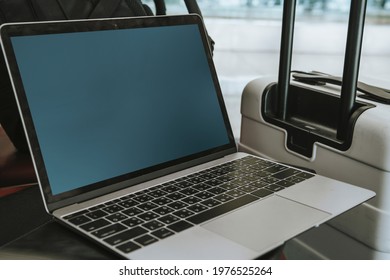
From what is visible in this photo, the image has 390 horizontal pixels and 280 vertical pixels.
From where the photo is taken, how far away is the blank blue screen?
0.53 metres

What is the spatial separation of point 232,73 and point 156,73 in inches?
71.0

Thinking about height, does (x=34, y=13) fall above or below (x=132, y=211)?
above

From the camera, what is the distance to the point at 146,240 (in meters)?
0.46

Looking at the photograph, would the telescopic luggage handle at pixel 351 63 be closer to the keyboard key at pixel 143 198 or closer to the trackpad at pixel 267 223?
the trackpad at pixel 267 223

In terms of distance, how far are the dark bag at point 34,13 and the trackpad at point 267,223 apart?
0.39 metres

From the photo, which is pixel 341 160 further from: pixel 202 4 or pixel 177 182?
pixel 202 4

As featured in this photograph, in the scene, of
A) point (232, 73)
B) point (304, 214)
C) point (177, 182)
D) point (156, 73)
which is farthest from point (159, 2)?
point (232, 73)

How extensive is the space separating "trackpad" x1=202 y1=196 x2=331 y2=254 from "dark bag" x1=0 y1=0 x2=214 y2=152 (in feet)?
1.27

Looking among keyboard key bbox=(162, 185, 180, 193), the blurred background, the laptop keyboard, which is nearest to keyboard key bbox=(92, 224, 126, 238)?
the laptop keyboard

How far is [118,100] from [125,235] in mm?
194

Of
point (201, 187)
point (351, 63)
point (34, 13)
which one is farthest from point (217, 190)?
point (34, 13)

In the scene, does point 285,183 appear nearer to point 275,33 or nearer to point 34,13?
point 34,13

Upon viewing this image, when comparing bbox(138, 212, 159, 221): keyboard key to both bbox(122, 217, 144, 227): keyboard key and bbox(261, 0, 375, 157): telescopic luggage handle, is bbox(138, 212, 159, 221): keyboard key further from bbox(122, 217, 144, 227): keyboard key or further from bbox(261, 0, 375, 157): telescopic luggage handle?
bbox(261, 0, 375, 157): telescopic luggage handle

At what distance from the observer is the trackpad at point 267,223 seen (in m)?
0.46
